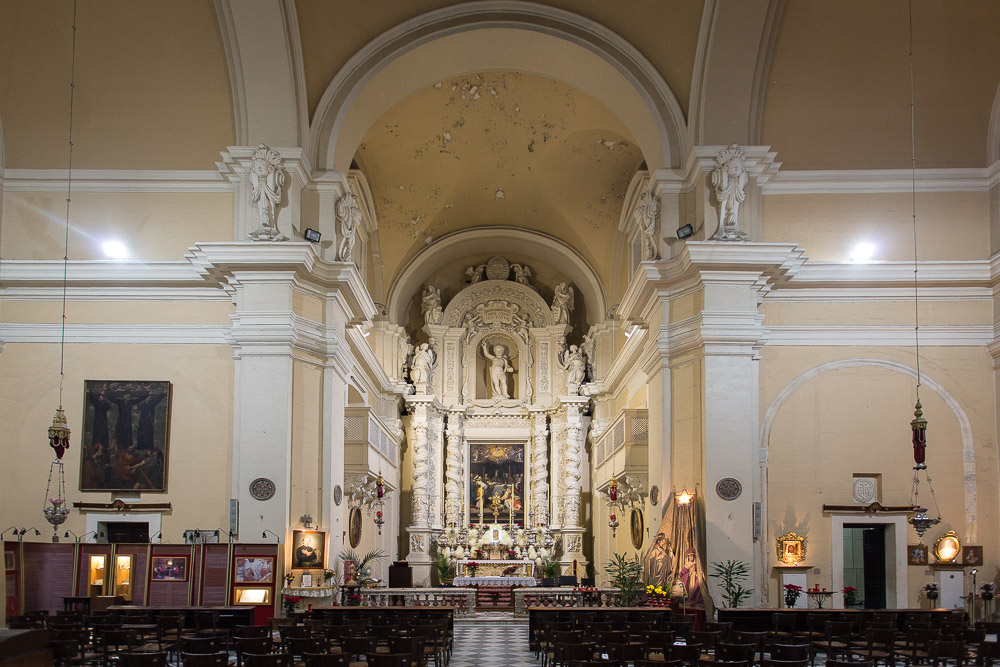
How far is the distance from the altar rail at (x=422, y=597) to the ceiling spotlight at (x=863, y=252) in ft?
32.8

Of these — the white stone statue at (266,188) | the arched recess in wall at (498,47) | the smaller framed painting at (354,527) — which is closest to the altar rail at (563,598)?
the smaller framed painting at (354,527)

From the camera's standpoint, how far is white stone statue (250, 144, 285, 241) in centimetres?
1858

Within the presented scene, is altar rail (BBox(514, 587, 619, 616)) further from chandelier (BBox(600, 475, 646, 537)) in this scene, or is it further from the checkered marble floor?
chandelier (BBox(600, 475, 646, 537))

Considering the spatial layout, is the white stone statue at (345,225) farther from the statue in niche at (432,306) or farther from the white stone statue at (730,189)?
the statue in niche at (432,306)

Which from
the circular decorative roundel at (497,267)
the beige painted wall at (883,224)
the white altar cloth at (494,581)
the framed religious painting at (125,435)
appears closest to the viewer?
the framed religious painting at (125,435)

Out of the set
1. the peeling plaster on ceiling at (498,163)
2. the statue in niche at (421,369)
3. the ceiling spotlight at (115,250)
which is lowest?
the statue in niche at (421,369)

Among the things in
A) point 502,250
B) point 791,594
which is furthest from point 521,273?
point 791,594

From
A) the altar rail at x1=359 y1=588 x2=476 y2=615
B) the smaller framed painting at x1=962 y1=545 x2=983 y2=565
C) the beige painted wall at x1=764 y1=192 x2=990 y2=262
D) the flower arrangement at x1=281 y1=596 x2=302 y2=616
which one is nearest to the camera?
the flower arrangement at x1=281 y1=596 x2=302 y2=616

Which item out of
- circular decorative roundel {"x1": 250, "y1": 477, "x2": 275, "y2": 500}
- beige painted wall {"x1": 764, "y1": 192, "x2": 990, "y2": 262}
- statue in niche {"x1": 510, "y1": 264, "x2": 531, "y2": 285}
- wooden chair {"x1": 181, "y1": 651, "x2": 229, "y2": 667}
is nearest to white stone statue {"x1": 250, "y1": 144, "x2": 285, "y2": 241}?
circular decorative roundel {"x1": 250, "y1": 477, "x2": 275, "y2": 500}

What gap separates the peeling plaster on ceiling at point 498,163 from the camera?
77.0 feet

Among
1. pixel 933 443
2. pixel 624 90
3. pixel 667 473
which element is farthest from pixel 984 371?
pixel 624 90

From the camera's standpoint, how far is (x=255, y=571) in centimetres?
1712

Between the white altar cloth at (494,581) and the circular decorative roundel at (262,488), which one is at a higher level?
the circular decorative roundel at (262,488)

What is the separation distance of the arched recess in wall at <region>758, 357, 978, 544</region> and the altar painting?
13.5 meters
